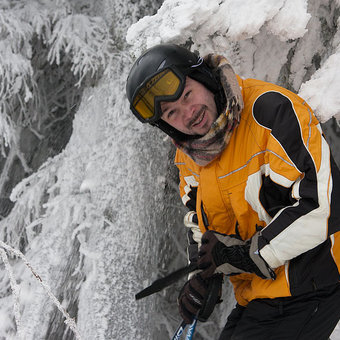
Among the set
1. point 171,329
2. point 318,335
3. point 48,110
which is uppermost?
point 48,110

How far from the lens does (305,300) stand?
1.68 metres

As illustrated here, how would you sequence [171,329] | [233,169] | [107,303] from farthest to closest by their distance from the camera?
1. [171,329]
2. [107,303]
3. [233,169]

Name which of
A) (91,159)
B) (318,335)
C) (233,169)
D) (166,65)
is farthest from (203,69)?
(318,335)

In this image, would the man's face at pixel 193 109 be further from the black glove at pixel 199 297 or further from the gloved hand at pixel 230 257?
the black glove at pixel 199 297

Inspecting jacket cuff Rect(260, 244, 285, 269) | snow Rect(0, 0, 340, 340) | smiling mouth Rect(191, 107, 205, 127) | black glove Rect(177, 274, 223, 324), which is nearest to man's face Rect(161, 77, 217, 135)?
smiling mouth Rect(191, 107, 205, 127)

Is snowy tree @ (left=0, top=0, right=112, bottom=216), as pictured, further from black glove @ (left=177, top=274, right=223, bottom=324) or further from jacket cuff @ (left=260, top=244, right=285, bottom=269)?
jacket cuff @ (left=260, top=244, right=285, bottom=269)

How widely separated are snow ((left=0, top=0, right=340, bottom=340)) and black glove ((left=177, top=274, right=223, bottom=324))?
1.54ft

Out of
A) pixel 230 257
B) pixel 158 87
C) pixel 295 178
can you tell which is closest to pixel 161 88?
pixel 158 87

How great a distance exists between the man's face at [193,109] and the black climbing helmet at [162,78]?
0.04 meters

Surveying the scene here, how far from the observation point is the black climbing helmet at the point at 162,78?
5.60 ft

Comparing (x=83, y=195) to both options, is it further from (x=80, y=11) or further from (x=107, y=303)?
(x=80, y=11)

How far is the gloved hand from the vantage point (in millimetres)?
1643

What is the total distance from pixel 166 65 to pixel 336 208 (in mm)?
1037

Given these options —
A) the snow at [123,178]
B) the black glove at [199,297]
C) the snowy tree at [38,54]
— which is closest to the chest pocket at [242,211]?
the black glove at [199,297]
